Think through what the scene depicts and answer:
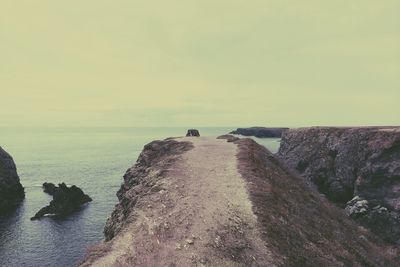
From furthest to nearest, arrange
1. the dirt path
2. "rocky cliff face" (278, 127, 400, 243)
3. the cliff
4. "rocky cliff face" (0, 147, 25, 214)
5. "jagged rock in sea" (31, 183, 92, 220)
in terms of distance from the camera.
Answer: "rocky cliff face" (0, 147, 25, 214), "jagged rock in sea" (31, 183, 92, 220), "rocky cliff face" (278, 127, 400, 243), the cliff, the dirt path

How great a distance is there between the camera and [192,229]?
81.7ft

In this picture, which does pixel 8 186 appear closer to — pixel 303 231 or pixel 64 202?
pixel 64 202

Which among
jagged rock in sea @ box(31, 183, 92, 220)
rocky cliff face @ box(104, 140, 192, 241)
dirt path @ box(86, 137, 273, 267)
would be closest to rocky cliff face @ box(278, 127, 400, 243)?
dirt path @ box(86, 137, 273, 267)

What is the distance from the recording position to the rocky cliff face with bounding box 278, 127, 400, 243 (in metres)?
47.4

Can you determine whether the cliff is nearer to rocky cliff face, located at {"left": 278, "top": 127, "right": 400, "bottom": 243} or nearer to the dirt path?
the dirt path

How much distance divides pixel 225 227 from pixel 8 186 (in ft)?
236

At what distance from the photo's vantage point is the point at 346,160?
209ft

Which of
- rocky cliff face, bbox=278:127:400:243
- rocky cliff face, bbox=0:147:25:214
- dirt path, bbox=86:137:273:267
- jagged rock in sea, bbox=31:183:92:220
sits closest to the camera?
dirt path, bbox=86:137:273:267

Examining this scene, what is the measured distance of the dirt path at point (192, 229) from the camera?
21.7 meters

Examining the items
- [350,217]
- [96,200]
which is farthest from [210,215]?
[96,200]

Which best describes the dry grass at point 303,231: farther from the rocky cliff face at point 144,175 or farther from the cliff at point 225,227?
the rocky cliff face at point 144,175

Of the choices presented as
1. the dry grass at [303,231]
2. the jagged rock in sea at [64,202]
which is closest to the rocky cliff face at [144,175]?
the dry grass at [303,231]

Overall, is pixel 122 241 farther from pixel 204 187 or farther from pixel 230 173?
pixel 230 173

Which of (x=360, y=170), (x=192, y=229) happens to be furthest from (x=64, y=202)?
(x=360, y=170)
